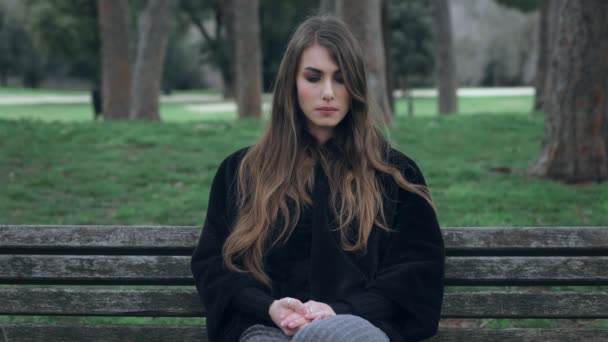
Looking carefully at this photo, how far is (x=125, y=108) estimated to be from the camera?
688 inches

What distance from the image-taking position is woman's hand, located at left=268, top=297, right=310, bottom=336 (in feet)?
9.84

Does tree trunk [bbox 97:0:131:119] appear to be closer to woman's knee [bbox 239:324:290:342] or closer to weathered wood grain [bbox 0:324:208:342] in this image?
weathered wood grain [bbox 0:324:208:342]

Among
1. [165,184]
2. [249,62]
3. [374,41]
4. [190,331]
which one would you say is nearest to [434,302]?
[190,331]

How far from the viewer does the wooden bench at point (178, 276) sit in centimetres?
350

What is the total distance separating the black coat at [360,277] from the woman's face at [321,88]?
281 millimetres

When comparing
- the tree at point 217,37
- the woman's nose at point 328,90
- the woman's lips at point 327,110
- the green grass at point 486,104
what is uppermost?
the woman's nose at point 328,90

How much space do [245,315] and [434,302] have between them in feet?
2.42

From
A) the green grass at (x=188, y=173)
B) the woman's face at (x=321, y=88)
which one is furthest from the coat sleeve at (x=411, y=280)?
the green grass at (x=188, y=173)

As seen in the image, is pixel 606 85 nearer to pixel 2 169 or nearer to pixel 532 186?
pixel 532 186

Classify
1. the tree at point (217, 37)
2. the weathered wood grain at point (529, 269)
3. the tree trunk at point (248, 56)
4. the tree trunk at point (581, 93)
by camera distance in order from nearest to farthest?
1. the weathered wood grain at point (529, 269)
2. the tree trunk at point (581, 93)
3. the tree trunk at point (248, 56)
4. the tree at point (217, 37)

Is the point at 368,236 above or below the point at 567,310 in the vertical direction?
above

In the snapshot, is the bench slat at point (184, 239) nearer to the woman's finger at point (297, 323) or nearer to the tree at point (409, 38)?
the woman's finger at point (297, 323)

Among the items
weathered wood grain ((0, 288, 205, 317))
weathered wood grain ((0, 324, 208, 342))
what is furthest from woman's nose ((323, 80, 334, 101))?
weathered wood grain ((0, 324, 208, 342))

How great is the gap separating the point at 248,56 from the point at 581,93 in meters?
9.00
